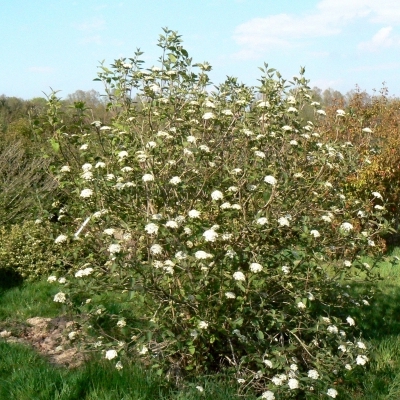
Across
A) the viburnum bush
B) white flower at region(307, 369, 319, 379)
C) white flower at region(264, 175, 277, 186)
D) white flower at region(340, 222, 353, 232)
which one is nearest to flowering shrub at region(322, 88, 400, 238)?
the viburnum bush

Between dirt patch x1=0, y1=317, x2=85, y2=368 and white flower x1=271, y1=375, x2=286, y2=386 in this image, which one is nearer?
white flower x1=271, y1=375, x2=286, y2=386

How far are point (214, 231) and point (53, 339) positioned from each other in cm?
251

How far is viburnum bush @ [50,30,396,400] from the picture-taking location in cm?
387

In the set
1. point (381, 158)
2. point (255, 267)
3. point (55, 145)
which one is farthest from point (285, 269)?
point (381, 158)

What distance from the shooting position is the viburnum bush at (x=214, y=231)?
3.87 metres

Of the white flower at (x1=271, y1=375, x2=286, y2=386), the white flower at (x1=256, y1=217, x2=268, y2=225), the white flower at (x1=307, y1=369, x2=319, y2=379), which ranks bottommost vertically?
the white flower at (x1=307, y1=369, x2=319, y2=379)

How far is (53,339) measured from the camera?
5418 millimetres

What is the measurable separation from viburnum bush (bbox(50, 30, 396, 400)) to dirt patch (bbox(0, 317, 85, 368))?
21cm

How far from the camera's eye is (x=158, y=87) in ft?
14.9

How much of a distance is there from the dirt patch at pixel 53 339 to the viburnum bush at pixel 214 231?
210mm

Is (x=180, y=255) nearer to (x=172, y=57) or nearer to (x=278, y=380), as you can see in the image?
(x=278, y=380)

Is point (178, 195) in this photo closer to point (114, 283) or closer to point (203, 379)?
point (114, 283)

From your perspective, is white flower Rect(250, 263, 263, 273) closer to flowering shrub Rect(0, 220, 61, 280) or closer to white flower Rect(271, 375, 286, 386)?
white flower Rect(271, 375, 286, 386)

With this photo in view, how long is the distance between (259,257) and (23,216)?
243 inches
